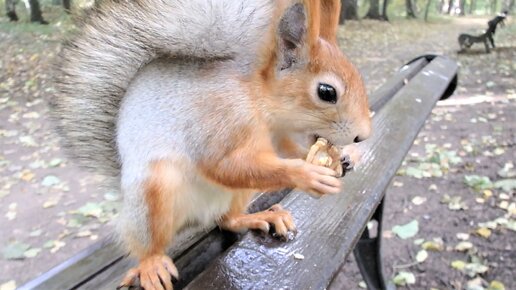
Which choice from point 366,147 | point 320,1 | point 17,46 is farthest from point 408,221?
point 17,46

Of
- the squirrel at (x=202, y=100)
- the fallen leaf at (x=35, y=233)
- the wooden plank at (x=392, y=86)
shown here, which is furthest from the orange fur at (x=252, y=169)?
the fallen leaf at (x=35, y=233)

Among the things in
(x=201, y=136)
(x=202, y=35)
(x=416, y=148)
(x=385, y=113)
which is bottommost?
(x=416, y=148)

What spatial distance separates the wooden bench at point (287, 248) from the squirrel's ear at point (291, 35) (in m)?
0.27

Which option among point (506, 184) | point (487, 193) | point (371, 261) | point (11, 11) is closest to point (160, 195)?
point (371, 261)

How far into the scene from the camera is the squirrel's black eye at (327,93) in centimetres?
83

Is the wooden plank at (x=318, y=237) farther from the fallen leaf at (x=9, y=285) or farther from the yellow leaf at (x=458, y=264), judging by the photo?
the fallen leaf at (x=9, y=285)

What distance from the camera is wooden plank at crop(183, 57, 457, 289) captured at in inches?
28.9

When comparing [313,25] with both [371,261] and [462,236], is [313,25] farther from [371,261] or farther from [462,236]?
[462,236]

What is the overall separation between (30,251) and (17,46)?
4.99 m

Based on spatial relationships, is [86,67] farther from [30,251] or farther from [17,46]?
[17,46]

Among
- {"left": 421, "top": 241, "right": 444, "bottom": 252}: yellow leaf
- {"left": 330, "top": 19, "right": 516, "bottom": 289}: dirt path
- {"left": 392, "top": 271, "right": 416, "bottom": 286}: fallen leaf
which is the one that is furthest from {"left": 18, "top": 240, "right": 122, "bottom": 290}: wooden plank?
{"left": 421, "top": 241, "right": 444, "bottom": 252}: yellow leaf

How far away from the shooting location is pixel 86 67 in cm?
93

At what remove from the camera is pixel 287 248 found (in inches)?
32.9

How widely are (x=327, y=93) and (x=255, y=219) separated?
27 centimetres
